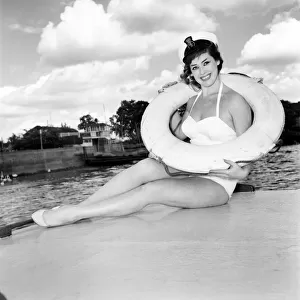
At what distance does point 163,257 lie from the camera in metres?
0.88

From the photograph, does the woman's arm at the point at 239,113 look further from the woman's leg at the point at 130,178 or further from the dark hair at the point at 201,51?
the woman's leg at the point at 130,178

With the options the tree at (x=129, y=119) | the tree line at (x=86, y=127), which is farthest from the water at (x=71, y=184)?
the tree at (x=129, y=119)

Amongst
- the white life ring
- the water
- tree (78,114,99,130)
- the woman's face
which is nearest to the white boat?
the white life ring

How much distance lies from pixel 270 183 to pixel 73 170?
37.3 ft

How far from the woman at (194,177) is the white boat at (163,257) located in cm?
4

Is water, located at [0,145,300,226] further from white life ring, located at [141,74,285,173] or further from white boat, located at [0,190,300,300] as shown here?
white boat, located at [0,190,300,300]

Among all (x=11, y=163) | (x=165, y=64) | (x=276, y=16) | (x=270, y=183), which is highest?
(x=276, y=16)

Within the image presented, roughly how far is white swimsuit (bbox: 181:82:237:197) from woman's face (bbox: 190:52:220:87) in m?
0.05

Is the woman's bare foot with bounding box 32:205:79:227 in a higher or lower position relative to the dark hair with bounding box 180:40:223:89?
lower

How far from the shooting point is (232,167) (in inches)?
49.4

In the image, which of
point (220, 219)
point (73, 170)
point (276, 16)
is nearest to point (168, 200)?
point (220, 219)

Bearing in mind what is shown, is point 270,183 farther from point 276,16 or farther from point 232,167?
point 232,167

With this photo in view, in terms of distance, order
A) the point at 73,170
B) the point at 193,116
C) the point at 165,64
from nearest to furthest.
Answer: the point at 193,116 < the point at 73,170 < the point at 165,64

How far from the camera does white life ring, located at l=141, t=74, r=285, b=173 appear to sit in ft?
4.18
